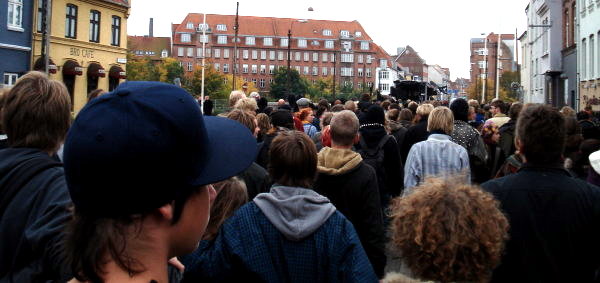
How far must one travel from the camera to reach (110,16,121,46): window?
4184 cm

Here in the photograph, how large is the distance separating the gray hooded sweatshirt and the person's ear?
6.03ft

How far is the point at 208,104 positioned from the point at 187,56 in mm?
128749

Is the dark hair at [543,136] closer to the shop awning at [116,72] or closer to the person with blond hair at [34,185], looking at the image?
the person with blond hair at [34,185]

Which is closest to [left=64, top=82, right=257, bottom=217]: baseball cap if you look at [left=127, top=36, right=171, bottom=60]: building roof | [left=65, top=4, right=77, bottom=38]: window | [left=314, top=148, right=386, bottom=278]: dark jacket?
[left=314, top=148, right=386, bottom=278]: dark jacket

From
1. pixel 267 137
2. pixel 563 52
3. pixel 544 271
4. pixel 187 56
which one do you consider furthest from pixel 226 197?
pixel 187 56

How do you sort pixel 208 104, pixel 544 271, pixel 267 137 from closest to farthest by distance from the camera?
pixel 544 271, pixel 267 137, pixel 208 104

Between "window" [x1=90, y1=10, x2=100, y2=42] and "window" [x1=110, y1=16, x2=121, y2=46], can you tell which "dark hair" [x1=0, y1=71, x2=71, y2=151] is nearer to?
"window" [x1=90, y1=10, x2=100, y2=42]

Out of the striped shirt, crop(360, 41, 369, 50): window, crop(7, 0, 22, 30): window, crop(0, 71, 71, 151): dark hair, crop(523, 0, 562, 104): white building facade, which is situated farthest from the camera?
crop(360, 41, 369, 50): window

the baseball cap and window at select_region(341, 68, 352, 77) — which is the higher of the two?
the baseball cap

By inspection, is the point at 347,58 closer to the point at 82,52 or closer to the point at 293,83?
the point at 293,83

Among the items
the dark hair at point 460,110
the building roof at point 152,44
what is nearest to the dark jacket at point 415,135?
the dark hair at point 460,110

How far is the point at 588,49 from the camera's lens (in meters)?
32.5

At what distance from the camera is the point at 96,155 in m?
1.59

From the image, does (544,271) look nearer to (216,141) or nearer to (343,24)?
(216,141)
